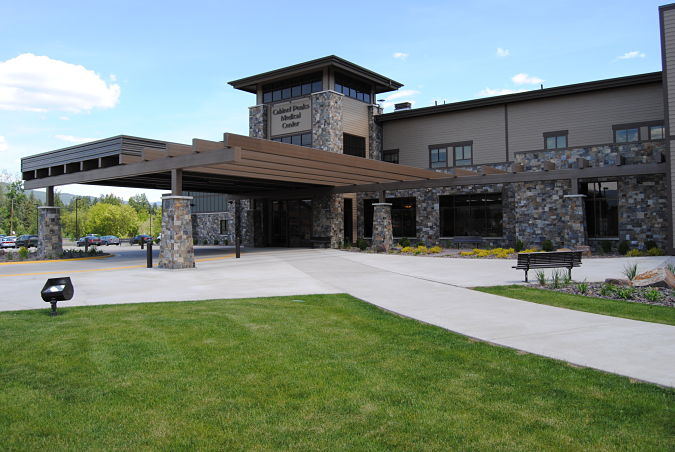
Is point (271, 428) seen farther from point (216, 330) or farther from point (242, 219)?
point (242, 219)

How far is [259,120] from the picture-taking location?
35.5 meters

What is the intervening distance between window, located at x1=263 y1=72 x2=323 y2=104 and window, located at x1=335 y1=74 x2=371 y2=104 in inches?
54.1

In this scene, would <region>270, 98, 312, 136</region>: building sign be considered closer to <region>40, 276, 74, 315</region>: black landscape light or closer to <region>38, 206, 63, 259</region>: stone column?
<region>38, 206, 63, 259</region>: stone column

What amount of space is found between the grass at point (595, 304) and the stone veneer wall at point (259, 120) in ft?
86.8

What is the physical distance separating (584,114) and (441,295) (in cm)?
2246

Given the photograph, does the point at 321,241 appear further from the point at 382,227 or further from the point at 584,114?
the point at 584,114

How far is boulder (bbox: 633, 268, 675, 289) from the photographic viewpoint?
1133 centimetres

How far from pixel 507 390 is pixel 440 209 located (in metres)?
27.1

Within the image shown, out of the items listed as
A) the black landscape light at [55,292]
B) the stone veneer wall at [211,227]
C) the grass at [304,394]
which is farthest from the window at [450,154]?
the black landscape light at [55,292]

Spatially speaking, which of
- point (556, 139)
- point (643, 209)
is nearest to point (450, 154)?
point (556, 139)

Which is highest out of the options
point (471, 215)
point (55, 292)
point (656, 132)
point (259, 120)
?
point (259, 120)

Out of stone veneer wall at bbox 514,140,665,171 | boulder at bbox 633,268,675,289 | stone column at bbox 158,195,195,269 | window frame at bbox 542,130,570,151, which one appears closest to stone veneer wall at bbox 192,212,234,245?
stone column at bbox 158,195,195,269

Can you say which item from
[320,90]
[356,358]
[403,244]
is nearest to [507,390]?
[356,358]

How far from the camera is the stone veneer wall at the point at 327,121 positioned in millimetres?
32062
